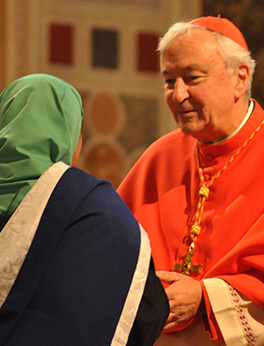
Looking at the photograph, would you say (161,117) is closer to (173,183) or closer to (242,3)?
(242,3)

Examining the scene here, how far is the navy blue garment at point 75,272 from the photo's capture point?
1817mm

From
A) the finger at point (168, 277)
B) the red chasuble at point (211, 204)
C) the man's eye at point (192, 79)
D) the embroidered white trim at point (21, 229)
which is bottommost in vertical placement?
the finger at point (168, 277)

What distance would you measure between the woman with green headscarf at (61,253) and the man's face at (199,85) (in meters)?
1.01

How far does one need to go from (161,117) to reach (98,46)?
0.91 m

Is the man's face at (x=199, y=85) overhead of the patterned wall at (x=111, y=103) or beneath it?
overhead

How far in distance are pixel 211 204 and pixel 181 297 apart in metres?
0.50

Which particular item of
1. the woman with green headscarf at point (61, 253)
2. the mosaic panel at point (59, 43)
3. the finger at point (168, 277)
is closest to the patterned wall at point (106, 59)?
the mosaic panel at point (59, 43)

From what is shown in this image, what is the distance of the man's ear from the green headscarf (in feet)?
3.51

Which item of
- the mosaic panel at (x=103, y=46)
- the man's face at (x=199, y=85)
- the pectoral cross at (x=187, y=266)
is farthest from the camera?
the mosaic panel at (x=103, y=46)

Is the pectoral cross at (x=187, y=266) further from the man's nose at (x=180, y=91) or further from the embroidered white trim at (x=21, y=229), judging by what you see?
the embroidered white trim at (x=21, y=229)

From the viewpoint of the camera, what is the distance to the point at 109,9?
19.9 ft

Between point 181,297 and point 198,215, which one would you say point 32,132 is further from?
point 198,215

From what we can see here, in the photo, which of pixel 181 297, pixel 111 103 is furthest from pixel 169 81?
pixel 111 103

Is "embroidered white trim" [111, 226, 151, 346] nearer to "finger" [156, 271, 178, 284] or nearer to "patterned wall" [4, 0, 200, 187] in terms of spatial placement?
"finger" [156, 271, 178, 284]
